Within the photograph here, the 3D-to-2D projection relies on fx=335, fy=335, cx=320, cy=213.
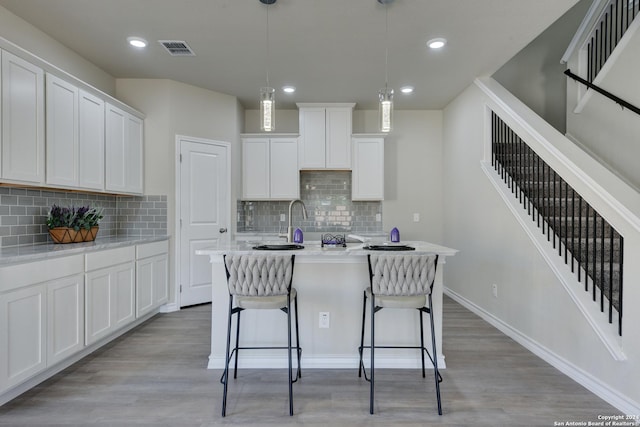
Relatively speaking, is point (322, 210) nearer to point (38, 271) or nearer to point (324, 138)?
point (324, 138)

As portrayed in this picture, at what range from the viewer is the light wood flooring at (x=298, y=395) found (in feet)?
6.60

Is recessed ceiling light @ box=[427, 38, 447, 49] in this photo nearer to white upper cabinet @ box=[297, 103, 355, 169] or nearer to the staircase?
the staircase

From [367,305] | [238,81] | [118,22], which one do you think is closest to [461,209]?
[367,305]

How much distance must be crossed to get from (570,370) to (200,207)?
13.5 feet

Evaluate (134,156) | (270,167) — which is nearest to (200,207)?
(134,156)

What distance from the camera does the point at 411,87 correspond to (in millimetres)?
4367

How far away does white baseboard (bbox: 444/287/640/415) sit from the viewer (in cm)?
205

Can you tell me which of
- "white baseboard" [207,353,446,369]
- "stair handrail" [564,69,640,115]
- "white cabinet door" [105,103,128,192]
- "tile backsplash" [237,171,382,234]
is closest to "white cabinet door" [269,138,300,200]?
"tile backsplash" [237,171,382,234]

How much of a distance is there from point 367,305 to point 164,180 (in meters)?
2.97

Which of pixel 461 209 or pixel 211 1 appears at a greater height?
pixel 211 1

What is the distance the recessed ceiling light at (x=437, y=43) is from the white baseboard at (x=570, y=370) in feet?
9.29

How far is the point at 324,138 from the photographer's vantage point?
4949 mm

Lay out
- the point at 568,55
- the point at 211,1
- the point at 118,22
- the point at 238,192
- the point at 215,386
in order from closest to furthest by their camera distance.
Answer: the point at 215,386 → the point at 211,1 → the point at 118,22 → the point at 568,55 → the point at 238,192

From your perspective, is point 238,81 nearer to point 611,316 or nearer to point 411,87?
point 411,87
